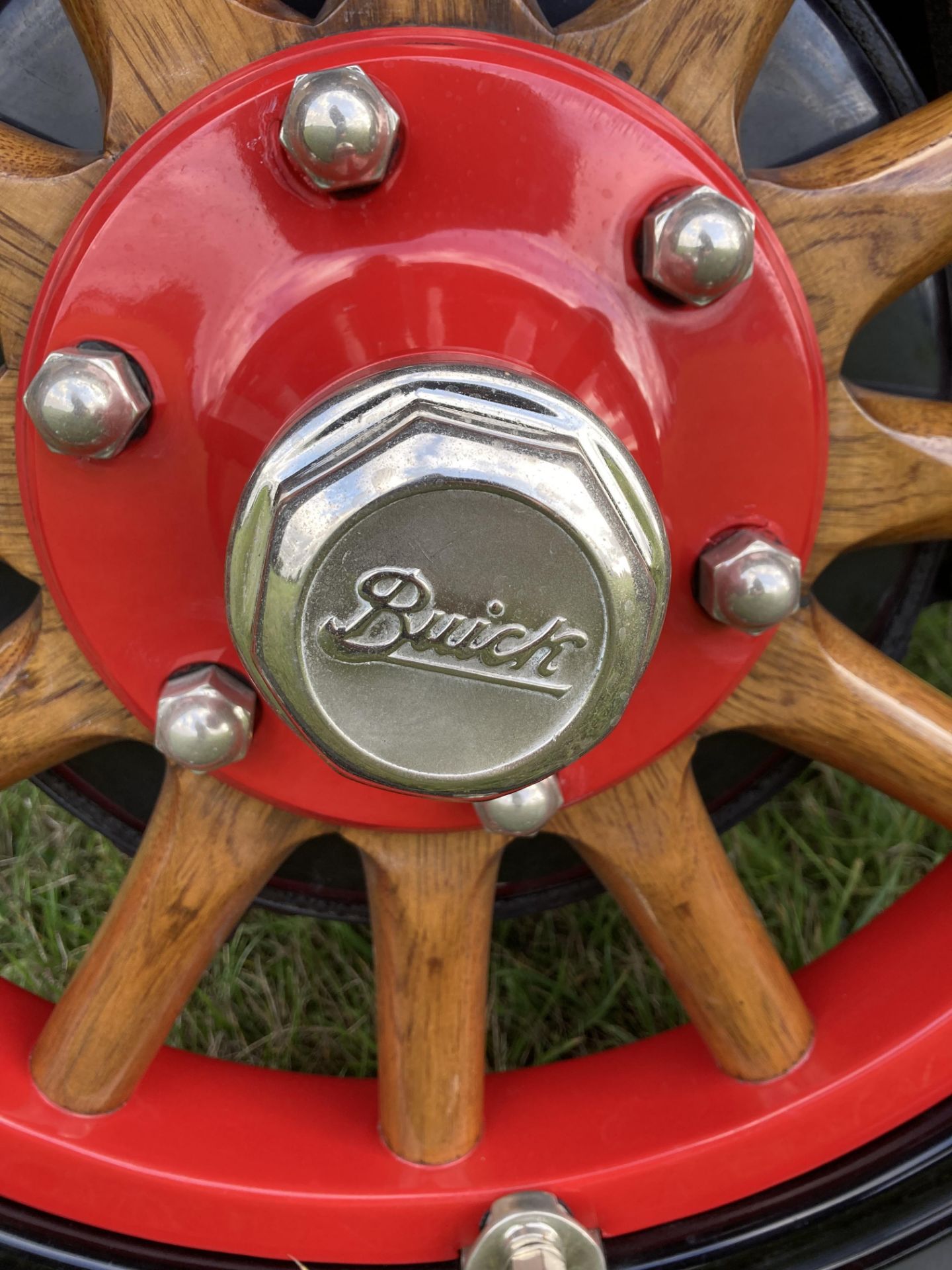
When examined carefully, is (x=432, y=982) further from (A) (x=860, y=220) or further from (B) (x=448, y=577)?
(A) (x=860, y=220)

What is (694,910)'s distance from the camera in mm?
705

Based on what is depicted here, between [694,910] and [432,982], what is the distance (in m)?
0.16

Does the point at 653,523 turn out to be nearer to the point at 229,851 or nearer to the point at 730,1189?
the point at 229,851

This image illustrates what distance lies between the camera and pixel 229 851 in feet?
2.20

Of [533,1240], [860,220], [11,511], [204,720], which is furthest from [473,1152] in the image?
[860,220]

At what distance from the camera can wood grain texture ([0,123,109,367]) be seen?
0.56 metres

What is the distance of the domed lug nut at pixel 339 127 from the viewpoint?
0.45m

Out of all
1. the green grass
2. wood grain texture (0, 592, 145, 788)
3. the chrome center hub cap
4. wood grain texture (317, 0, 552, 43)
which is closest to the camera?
the chrome center hub cap

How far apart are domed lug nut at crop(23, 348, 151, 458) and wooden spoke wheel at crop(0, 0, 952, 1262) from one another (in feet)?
0.06

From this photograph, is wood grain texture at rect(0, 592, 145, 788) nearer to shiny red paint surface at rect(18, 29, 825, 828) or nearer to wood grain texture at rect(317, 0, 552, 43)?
shiny red paint surface at rect(18, 29, 825, 828)

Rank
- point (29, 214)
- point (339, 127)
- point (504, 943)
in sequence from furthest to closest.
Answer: point (504, 943), point (29, 214), point (339, 127)

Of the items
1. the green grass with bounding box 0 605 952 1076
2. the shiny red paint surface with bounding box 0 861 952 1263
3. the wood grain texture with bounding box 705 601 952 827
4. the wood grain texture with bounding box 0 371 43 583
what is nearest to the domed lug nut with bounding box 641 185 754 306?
the wood grain texture with bounding box 705 601 952 827

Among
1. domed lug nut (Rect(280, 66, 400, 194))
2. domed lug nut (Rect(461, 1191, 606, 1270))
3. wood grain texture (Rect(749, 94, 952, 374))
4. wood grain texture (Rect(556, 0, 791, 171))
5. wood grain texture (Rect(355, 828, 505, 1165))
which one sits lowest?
domed lug nut (Rect(461, 1191, 606, 1270))

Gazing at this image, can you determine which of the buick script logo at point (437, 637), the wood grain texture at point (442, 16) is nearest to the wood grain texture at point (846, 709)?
the buick script logo at point (437, 637)
